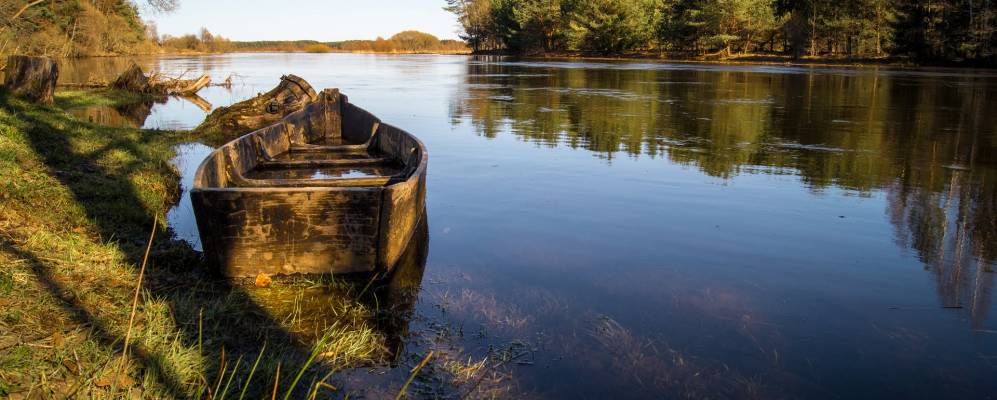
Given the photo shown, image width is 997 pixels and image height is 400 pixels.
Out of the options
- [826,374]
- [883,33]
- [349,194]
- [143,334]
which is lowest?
[826,374]

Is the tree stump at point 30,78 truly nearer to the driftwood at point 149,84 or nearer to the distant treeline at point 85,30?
the driftwood at point 149,84

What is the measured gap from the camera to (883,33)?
45.7 m

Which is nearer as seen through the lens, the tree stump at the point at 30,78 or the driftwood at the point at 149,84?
the tree stump at the point at 30,78

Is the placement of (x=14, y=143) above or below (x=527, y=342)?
above

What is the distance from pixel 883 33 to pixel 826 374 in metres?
49.4

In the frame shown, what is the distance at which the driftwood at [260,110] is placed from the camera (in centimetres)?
1392

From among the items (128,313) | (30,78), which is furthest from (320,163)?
(30,78)

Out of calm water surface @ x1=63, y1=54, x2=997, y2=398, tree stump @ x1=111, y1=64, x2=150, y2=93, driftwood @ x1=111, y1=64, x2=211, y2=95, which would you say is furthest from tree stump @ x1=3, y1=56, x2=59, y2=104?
driftwood @ x1=111, y1=64, x2=211, y2=95

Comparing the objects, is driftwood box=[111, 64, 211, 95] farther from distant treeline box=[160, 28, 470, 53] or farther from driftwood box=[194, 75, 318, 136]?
distant treeline box=[160, 28, 470, 53]

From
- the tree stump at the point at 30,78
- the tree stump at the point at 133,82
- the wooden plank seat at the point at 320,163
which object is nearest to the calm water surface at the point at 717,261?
the wooden plank seat at the point at 320,163

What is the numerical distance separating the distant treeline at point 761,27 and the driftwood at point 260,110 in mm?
37532

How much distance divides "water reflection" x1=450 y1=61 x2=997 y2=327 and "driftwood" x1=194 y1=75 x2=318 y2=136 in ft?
11.8

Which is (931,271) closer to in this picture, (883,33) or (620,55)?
(883,33)

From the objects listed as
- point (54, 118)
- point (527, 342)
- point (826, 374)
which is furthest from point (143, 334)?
point (54, 118)
